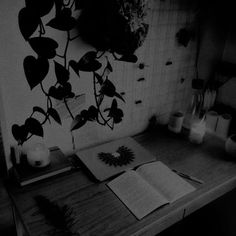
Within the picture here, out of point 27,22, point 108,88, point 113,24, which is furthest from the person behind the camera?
point 108,88

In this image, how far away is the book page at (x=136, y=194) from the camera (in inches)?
45.1

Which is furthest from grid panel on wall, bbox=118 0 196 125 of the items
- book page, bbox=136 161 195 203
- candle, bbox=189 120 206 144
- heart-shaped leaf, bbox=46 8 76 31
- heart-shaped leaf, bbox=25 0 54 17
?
heart-shaped leaf, bbox=25 0 54 17

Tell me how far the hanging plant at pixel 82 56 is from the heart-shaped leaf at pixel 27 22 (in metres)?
0.05

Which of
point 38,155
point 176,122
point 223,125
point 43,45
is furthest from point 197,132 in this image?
point 43,45

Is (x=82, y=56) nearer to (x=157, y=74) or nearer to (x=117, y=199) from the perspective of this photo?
(x=157, y=74)

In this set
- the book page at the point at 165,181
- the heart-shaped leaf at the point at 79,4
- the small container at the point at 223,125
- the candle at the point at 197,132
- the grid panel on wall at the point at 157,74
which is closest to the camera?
the heart-shaped leaf at the point at 79,4

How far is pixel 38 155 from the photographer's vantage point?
50.3 inches

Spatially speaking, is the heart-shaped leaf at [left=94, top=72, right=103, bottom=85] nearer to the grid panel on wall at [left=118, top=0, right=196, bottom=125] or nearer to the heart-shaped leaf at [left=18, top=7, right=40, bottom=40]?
the grid panel on wall at [left=118, top=0, right=196, bottom=125]

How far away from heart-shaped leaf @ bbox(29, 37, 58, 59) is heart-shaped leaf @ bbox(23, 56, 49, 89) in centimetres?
3

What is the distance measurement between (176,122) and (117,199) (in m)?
0.68

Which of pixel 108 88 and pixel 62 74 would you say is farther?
pixel 108 88

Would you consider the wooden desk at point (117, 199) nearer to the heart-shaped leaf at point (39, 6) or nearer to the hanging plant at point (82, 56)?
the hanging plant at point (82, 56)

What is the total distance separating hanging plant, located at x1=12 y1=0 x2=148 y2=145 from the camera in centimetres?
102

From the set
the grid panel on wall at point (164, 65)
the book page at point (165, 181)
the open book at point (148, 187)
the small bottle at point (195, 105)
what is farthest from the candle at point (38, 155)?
the small bottle at point (195, 105)
